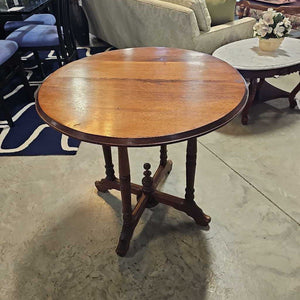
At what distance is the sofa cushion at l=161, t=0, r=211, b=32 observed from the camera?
2.17m

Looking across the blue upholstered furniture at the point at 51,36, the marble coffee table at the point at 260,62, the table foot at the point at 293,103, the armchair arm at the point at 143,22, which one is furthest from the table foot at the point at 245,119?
the blue upholstered furniture at the point at 51,36

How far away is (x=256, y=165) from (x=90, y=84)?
1185mm

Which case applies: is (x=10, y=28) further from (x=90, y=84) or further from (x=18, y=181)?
(x=90, y=84)

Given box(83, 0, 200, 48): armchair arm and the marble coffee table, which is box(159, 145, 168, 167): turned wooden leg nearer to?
the marble coffee table

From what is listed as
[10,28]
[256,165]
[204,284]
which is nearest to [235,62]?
[256,165]

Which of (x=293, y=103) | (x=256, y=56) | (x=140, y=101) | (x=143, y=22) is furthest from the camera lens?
(x=143, y=22)

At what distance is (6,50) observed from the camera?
6.99 feet

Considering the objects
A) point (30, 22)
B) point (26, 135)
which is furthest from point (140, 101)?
point (30, 22)

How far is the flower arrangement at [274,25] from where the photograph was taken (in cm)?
193

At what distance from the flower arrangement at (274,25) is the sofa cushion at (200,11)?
17.1 inches

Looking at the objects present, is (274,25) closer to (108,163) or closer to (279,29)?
(279,29)

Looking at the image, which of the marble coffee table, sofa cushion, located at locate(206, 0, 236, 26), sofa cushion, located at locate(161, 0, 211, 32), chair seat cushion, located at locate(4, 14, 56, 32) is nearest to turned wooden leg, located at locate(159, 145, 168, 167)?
the marble coffee table

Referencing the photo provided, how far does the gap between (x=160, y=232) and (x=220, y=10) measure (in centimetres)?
200

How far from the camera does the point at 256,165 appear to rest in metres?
1.75
